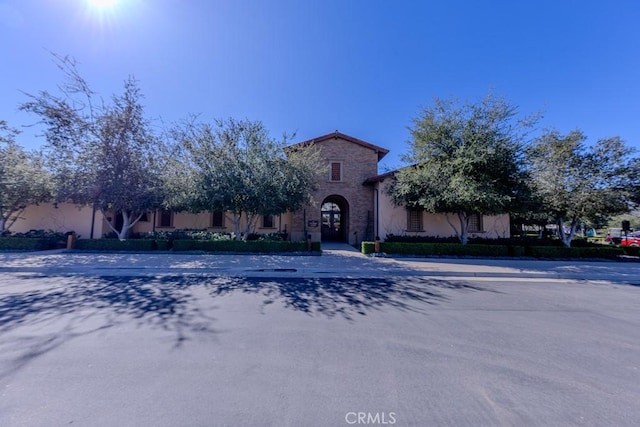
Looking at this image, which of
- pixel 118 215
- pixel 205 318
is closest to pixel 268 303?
pixel 205 318

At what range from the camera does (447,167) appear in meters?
12.8

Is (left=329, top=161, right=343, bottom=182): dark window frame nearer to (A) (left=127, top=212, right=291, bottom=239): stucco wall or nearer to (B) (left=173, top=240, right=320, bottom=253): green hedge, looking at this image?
(A) (left=127, top=212, right=291, bottom=239): stucco wall

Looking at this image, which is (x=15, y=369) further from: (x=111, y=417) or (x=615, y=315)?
(x=615, y=315)

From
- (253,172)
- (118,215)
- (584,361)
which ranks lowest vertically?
(584,361)

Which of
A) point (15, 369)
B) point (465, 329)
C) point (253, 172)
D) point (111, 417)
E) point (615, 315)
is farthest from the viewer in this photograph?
point (253, 172)

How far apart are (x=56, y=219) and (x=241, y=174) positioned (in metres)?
14.3

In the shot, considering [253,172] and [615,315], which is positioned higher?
[253,172]

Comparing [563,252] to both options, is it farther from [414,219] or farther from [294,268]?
[294,268]

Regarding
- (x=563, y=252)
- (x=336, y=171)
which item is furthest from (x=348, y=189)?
(x=563, y=252)

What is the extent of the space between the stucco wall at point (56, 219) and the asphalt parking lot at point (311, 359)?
1243 cm

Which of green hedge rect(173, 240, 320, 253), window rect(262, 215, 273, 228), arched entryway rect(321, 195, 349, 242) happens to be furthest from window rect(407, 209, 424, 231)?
window rect(262, 215, 273, 228)

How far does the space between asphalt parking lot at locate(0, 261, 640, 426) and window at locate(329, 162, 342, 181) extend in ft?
41.7

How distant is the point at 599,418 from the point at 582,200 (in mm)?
15118

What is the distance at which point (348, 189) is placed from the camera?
18.4m
